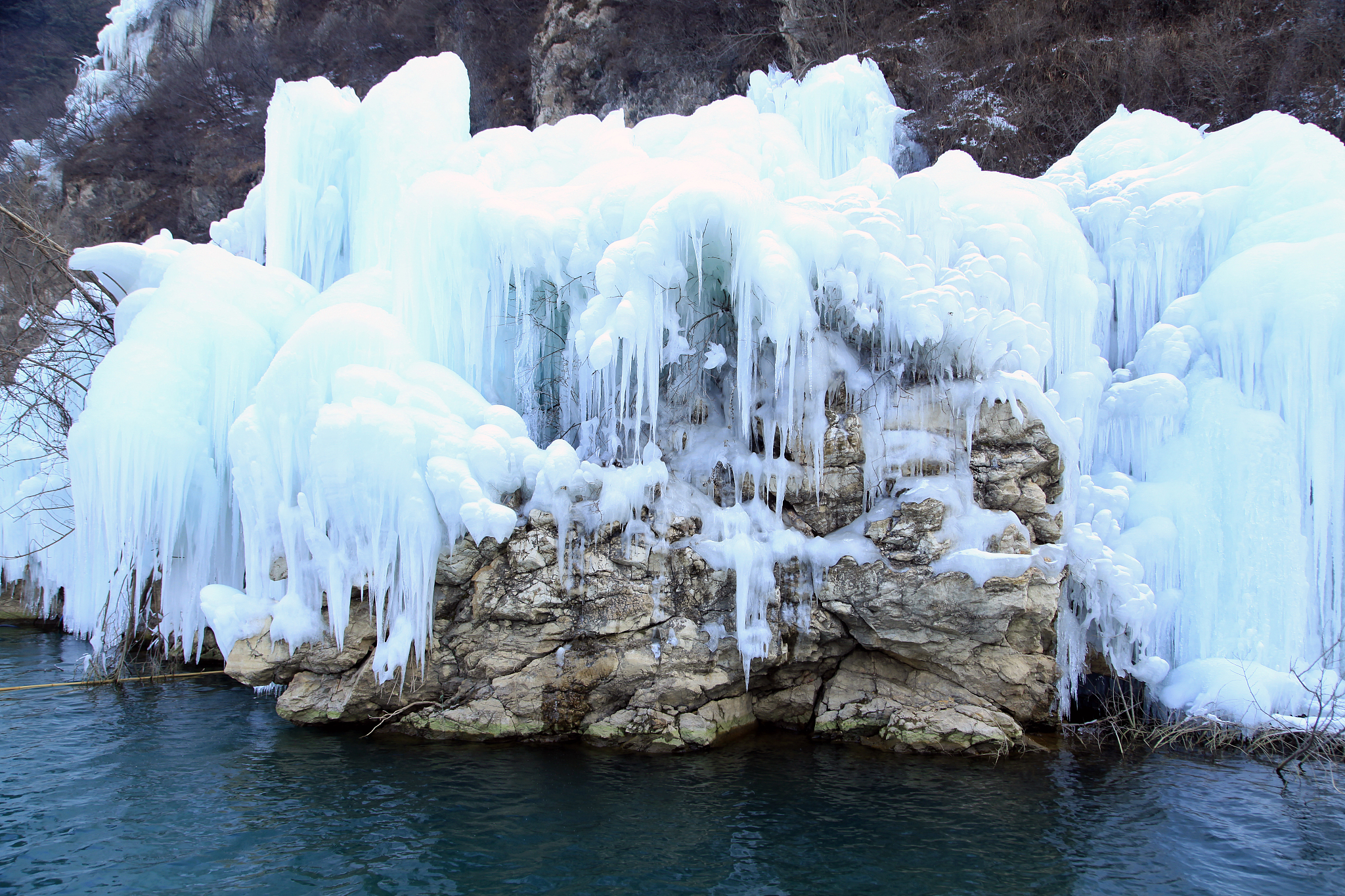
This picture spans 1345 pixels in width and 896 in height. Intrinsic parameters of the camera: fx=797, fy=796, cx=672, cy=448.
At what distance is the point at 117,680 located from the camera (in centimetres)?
847

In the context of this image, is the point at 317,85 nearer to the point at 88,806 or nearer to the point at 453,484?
the point at 453,484

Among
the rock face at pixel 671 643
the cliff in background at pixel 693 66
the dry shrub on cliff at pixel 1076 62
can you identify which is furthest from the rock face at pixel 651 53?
the rock face at pixel 671 643

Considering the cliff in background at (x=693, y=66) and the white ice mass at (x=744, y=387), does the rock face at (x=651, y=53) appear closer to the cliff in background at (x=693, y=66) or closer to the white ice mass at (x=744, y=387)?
the cliff in background at (x=693, y=66)

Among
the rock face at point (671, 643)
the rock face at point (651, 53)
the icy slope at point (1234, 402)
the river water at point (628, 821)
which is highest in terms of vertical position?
the rock face at point (651, 53)

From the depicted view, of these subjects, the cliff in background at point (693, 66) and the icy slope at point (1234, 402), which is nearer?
the icy slope at point (1234, 402)

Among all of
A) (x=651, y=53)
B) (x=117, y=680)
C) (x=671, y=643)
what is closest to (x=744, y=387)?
(x=671, y=643)

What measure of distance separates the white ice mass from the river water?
40.1 inches

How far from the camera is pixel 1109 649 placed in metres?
6.58

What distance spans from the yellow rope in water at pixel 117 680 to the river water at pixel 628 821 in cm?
193

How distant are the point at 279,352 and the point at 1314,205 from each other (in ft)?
31.0

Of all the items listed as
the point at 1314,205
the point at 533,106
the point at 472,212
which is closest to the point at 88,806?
the point at 472,212

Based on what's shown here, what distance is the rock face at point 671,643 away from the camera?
618 cm

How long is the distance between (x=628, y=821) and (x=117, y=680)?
6706mm

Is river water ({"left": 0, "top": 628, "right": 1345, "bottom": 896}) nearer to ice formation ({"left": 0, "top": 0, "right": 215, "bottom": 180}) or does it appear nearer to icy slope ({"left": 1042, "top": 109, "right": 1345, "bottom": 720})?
icy slope ({"left": 1042, "top": 109, "right": 1345, "bottom": 720})
